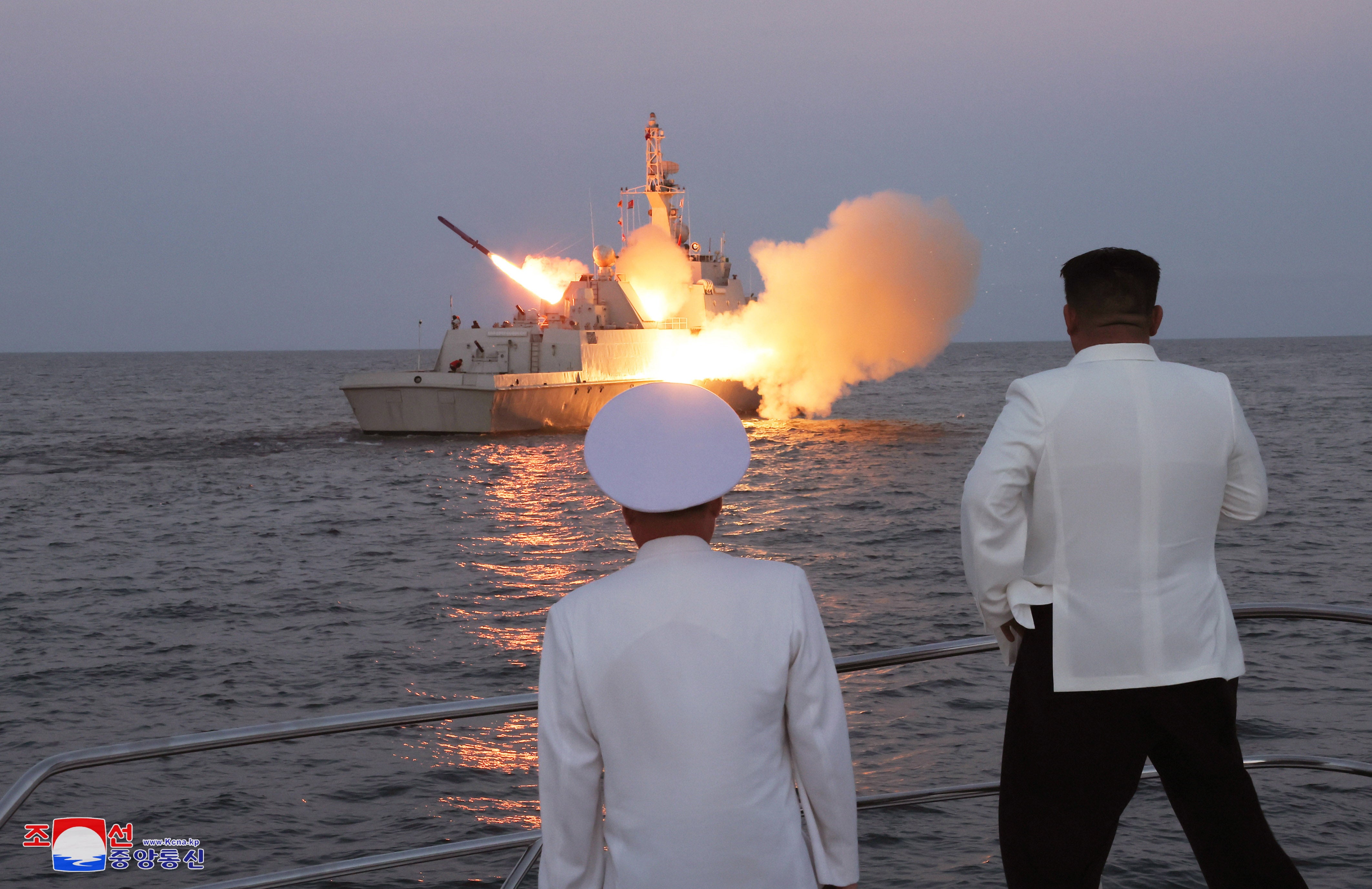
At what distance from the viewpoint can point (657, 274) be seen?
3794 cm

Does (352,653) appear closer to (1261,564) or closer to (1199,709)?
(1199,709)

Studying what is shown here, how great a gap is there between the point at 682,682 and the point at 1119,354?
1.29 m

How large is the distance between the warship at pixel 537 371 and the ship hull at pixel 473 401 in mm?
27

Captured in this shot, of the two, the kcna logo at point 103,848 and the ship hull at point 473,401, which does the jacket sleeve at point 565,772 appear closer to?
the kcna logo at point 103,848

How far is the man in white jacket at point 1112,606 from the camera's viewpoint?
2273 mm

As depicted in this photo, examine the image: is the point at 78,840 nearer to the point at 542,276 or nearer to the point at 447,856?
the point at 447,856

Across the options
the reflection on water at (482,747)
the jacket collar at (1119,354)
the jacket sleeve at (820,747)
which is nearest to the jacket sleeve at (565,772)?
the jacket sleeve at (820,747)

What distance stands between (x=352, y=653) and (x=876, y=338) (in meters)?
28.1

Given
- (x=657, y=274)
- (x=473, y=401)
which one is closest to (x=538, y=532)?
(x=473, y=401)

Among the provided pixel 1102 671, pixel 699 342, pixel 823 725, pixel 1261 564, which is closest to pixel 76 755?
pixel 823 725

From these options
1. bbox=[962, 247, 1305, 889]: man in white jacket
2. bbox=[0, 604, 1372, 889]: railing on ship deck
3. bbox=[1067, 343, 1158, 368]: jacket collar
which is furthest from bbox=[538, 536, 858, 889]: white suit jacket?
bbox=[1067, 343, 1158, 368]: jacket collar

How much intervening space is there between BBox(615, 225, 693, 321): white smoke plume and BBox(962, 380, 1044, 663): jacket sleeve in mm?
35135

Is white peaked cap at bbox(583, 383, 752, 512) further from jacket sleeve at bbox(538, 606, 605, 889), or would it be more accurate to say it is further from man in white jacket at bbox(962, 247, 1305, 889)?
man in white jacket at bbox(962, 247, 1305, 889)

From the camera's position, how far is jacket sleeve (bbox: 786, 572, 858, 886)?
65.4 inches
